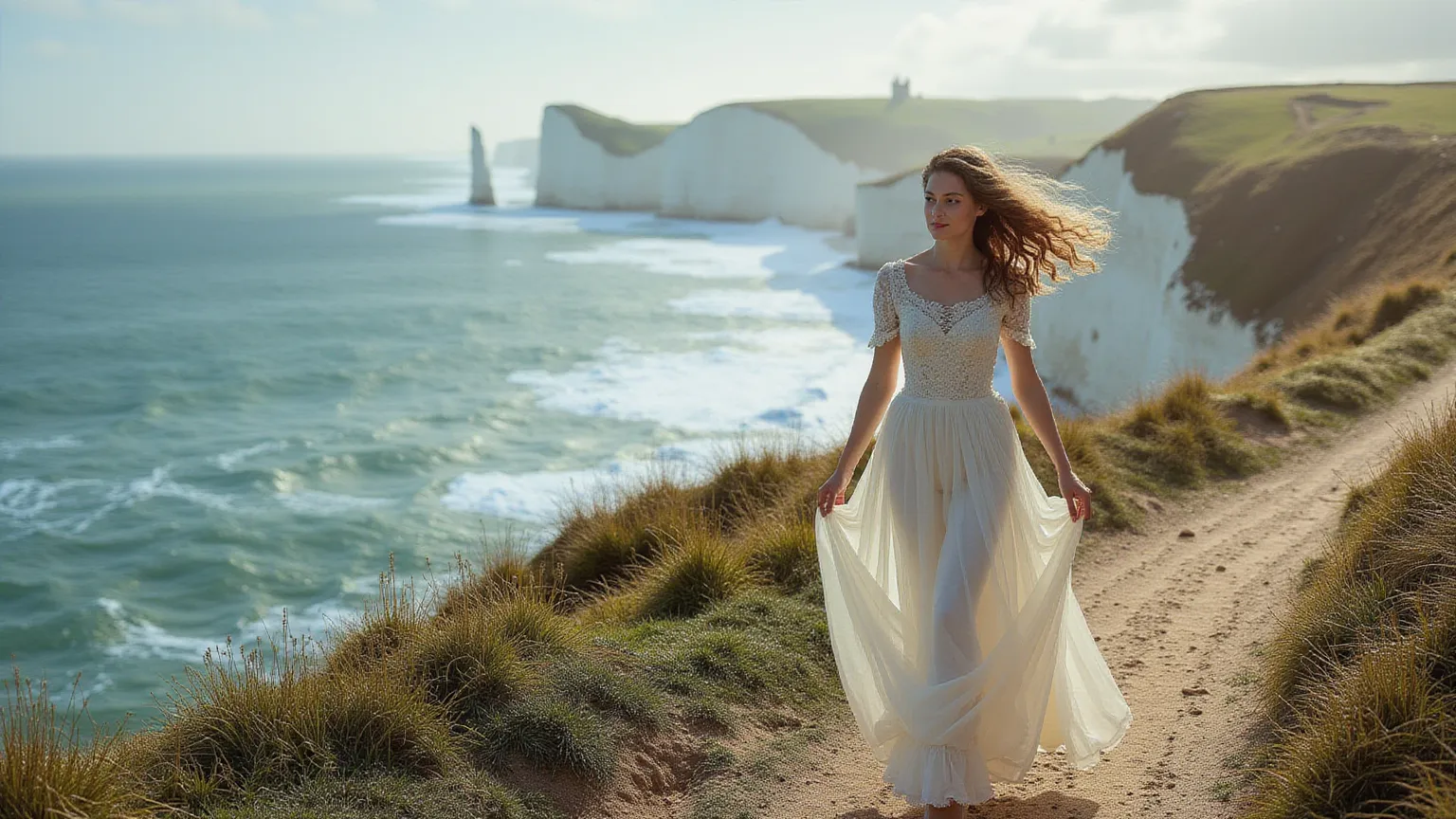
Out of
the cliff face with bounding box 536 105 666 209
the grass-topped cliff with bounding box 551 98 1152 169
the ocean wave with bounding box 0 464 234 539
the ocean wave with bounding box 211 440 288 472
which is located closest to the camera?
the ocean wave with bounding box 0 464 234 539

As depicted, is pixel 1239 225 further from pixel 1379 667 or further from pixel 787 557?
pixel 1379 667

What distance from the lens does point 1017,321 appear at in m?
4.43

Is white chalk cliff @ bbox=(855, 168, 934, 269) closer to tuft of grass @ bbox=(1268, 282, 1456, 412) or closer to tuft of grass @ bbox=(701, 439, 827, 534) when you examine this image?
tuft of grass @ bbox=(1268, 282, 1456, 412)

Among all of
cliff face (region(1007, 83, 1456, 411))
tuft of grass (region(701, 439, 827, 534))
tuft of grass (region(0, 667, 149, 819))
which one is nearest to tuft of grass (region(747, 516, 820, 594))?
tuft of grass (region(701, 439, 827, 534))

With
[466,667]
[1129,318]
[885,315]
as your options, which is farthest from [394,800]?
[1129,318]

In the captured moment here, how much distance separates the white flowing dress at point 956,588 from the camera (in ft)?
13.4

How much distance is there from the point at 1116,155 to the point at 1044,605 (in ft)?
105

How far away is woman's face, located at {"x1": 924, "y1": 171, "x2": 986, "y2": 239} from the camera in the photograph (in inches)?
171

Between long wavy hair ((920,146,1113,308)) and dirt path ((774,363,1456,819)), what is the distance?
2.18 meters

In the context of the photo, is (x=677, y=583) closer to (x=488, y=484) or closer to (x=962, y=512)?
(x=962, y=512)

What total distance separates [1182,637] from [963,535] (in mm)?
3015

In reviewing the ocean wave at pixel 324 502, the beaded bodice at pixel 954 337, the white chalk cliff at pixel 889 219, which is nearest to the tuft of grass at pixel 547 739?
the beaded bodice at pixel 954 337

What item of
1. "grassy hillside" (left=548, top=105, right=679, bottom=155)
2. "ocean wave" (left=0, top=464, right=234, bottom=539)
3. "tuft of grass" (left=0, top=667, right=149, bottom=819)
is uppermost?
"grassy hillside" (left=548, top=105, right=679, bottom=155)

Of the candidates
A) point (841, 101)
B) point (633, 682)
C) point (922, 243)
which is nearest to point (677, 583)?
point (633, 682)
